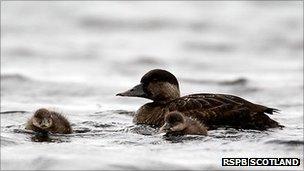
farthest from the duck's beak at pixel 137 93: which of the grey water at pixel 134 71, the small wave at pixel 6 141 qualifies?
the small wave at pixel 6 141

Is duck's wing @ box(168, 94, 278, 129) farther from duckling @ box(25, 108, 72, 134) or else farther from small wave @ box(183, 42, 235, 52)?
small wave @ box(183, 42, 235, 52)

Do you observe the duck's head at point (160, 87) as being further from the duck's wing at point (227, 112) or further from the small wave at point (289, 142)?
the small wave at point (289, 142)

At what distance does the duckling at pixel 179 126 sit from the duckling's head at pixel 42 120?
1.37 meters

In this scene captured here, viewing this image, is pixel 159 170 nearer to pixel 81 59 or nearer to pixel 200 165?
pixel 200 165

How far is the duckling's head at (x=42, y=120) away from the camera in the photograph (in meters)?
12.2

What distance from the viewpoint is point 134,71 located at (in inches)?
829

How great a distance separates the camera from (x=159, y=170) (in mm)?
10117

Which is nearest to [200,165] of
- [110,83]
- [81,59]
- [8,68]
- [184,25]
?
[110,83]

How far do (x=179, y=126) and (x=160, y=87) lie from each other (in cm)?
213

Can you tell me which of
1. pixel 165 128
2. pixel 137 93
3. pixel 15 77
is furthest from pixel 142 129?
pixel 15 77

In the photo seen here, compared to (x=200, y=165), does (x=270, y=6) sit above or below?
above

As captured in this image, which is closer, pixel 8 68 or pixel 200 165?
pixel 200 165

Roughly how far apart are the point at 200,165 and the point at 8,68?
35.8ft

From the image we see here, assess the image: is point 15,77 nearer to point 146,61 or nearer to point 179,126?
point 146,61
